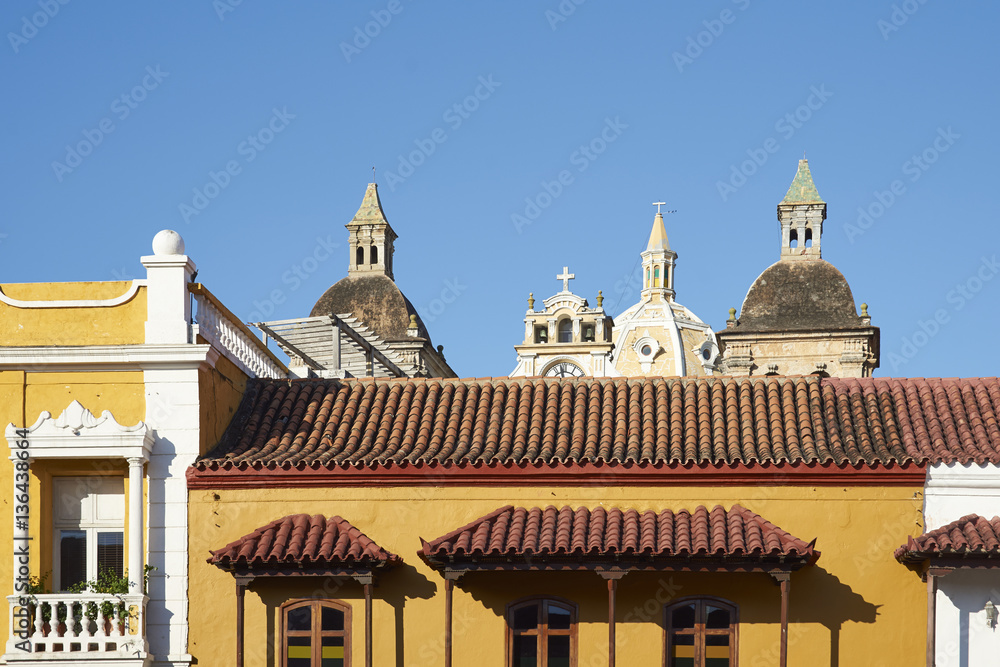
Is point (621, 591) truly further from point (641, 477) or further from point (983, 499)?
point (983, 499)

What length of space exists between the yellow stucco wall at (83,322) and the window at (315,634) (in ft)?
13.1

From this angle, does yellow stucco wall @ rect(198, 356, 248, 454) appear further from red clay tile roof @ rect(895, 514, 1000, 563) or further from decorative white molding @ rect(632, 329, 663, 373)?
decorative white molding @ rect(632, 329, 663, 373)

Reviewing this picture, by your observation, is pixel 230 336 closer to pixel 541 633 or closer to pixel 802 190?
pixel 541 633

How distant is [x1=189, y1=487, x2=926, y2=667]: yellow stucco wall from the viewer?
17656mm

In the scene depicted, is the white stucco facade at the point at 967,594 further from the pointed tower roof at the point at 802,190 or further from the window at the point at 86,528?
the pointed tower roof at the point at 802,190

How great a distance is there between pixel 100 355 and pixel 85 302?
79 cm

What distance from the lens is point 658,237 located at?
81.2 meters

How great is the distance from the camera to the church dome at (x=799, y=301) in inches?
1855

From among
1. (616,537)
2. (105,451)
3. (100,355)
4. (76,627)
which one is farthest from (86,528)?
(616,537)

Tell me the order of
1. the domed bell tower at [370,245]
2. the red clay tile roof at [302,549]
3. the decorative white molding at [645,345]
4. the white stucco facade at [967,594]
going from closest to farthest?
the red clay tile roof at [302,549], the white stucco facade at [967,594], the domed bell tower at [370,245], the decorative white molding at [645,345]

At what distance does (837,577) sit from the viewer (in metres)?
17.8

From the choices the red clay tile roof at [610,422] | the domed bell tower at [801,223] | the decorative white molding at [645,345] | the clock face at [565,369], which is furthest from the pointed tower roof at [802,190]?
the red clay tile roof at [610,422]

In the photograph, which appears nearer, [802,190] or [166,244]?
[166,244]

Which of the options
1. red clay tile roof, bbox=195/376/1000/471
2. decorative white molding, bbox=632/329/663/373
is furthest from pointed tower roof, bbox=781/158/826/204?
red clay tile roof, bbox=195/376/1000/471
